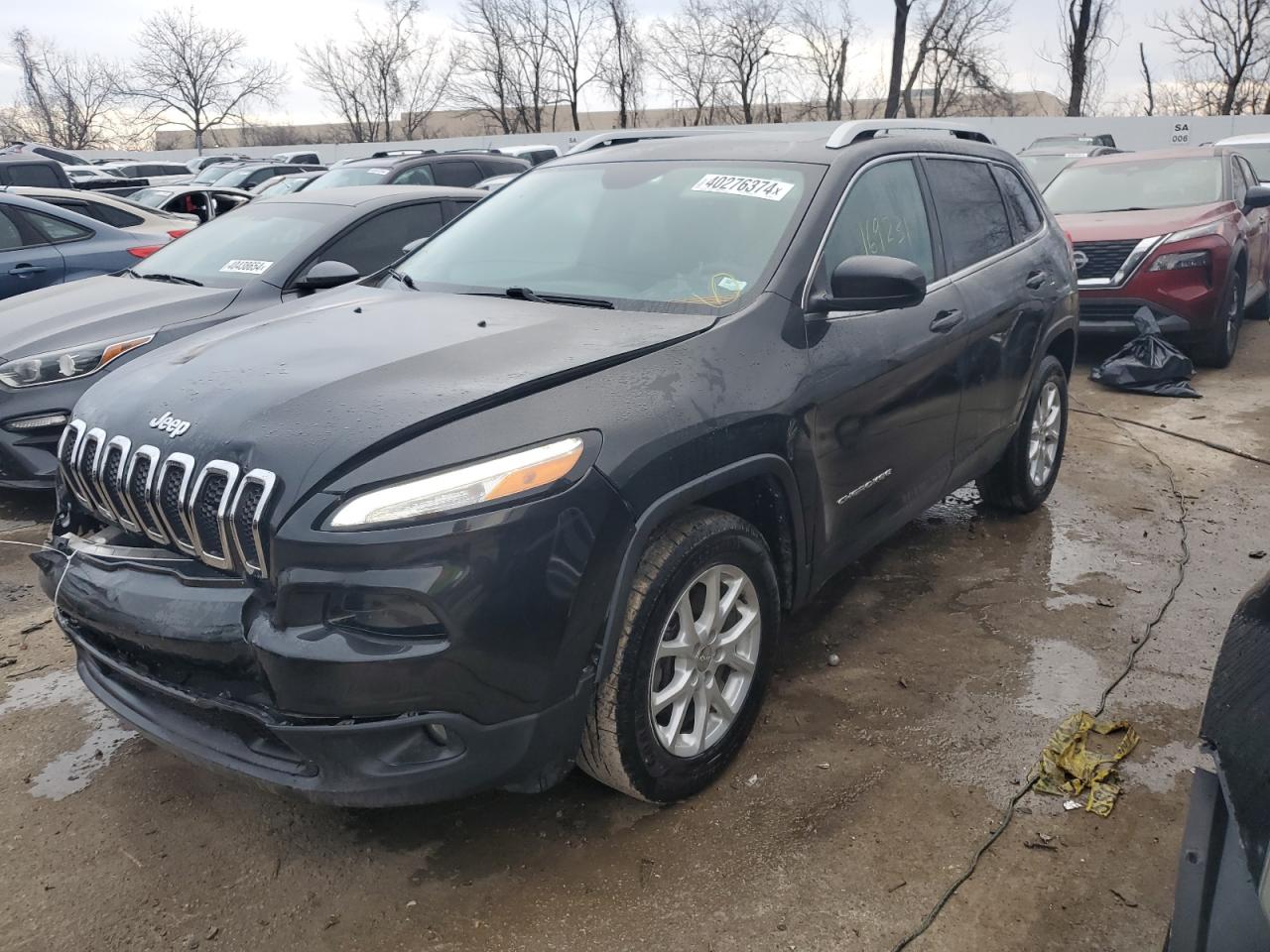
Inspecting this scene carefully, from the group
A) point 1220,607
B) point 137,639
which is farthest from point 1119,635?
point 137,639

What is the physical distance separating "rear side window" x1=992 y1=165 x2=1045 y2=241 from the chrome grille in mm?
3572

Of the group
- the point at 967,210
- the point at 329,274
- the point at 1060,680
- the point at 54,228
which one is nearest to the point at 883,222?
the point at 967,210

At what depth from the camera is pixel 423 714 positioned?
2.13 metres

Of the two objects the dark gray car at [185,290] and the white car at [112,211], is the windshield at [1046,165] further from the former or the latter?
the white car at [112,211]

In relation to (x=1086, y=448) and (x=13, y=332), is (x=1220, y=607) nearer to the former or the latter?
(x=1086, y=448)

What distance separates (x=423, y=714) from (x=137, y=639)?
74cm

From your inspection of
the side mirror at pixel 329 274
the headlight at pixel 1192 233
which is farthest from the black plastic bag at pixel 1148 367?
the side mirror at pixel 329 274

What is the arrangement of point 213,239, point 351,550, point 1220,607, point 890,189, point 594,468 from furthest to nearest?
point 213,239
point 1220,607
point 890,189
point 594,468
point 351,550

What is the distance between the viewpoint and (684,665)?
2629 mm

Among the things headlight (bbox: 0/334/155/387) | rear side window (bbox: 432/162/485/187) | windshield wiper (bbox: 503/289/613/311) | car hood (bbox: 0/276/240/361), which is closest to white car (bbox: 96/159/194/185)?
rear side window (bbox: 432/162/485/187)

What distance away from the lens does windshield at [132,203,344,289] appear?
5.57 meters

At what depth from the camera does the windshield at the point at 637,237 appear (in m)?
3.04

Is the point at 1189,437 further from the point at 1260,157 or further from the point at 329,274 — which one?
the point at 1260,157

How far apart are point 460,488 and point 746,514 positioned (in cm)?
100
